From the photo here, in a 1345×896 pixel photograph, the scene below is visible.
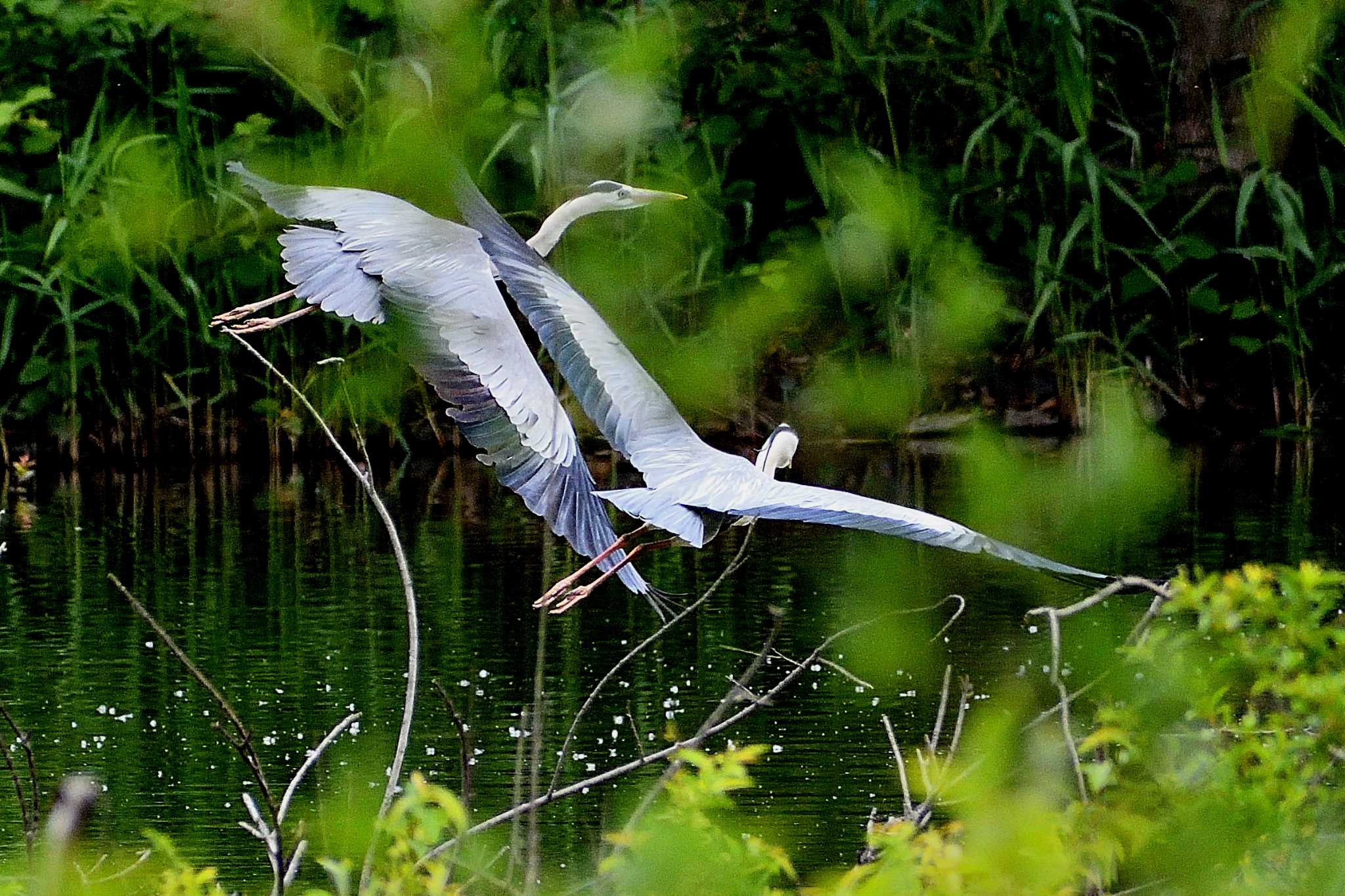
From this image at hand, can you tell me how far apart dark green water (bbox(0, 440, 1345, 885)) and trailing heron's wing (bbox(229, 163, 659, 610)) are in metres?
0.67

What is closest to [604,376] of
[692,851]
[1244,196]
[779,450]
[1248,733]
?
[779,450]

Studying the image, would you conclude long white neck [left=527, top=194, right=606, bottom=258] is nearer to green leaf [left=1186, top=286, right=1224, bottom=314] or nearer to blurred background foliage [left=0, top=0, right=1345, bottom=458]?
blurred background foliage [left=0, top=0, right=1345, bottom=458]

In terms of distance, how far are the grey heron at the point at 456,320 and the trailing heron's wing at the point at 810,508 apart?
20.6 inches

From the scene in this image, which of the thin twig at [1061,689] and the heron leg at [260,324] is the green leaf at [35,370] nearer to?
the heron leg at [260,324]

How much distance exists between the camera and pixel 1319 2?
2.56 m

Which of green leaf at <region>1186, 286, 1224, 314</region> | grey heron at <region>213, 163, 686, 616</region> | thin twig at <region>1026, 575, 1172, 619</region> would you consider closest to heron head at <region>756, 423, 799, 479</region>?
grey heron at <region>213, 163, 686, 616</region>

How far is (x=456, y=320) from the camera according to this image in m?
4.55

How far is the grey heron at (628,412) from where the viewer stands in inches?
152

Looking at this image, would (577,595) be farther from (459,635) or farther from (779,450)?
(459,635)

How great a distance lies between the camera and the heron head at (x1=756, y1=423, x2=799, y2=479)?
4.01 meters

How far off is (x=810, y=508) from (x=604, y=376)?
29.6 inches

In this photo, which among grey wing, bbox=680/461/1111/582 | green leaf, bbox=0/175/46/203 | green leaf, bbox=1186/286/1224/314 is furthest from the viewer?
green leaf, bbox=1186/286/1224/314

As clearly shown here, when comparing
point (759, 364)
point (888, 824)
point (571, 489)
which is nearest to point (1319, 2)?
point (759, 364)

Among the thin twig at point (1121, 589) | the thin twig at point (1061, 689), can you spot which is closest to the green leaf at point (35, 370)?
the thin twig at point (1061, 689)
